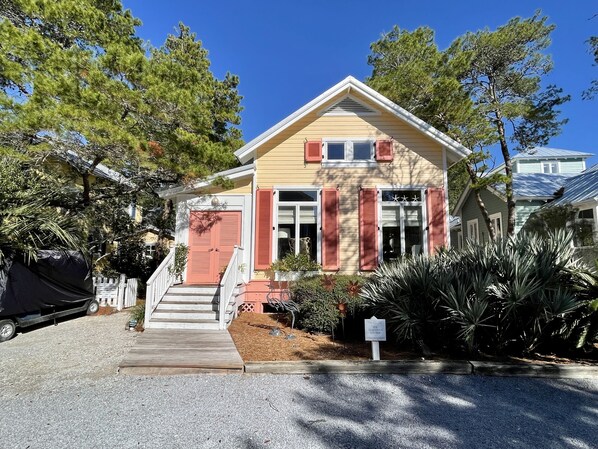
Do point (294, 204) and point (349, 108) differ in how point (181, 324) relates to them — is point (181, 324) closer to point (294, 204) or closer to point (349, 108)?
point (294, 204)

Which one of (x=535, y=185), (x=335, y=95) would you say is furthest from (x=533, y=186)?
(x=335, y=95)

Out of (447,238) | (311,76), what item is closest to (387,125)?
(447,238)

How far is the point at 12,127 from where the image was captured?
7234 mm

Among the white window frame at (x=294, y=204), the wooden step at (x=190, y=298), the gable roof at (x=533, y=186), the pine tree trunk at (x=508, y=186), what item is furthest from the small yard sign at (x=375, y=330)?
the gable roof at (x=533, y=186)

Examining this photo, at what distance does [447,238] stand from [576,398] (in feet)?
18.5

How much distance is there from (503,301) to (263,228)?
6069 mm

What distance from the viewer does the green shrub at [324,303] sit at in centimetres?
648

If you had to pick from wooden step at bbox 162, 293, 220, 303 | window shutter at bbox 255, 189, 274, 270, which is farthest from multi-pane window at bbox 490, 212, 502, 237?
wooden step at bbox 162, 293, 220, 303

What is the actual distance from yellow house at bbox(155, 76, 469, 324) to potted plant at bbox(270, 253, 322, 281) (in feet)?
0.85

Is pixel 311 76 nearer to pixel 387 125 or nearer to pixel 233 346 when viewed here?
pixel 387 125

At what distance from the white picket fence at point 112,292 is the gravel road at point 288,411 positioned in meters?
5.02

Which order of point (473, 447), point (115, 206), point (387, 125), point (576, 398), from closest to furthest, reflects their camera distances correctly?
point (473, 447) → point (576, 398) → point (387, 125) → point (115, 206)

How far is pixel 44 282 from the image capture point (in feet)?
24.7

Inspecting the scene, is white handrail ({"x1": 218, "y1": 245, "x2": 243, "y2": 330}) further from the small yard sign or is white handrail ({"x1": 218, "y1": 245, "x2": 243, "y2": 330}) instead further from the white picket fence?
the white picket fence
